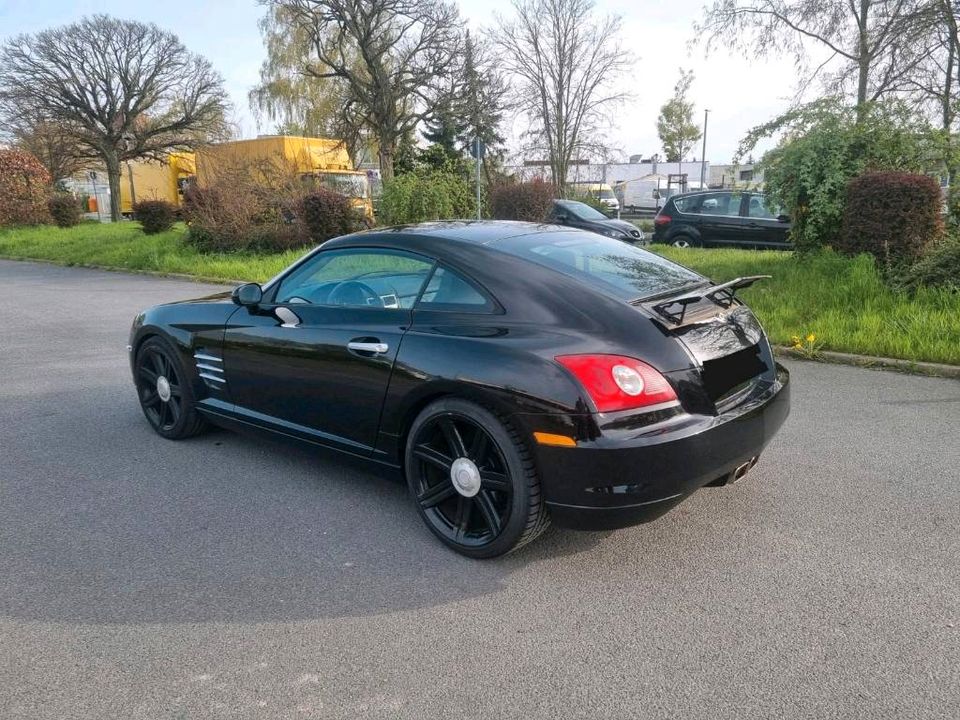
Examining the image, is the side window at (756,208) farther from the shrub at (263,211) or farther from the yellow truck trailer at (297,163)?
the shrub at (263,211)

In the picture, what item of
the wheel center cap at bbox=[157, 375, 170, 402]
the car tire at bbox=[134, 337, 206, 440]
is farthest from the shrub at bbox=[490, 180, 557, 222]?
the wheel center cap at bbox=[157, 375, 170, 402]

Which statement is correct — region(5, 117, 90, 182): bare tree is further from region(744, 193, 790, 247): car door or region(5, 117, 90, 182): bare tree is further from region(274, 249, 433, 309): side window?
region(274, 249, 433, 309): side window

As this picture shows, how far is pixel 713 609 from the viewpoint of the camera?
9.22 feet

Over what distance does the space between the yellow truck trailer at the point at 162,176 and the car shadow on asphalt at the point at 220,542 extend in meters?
29.7

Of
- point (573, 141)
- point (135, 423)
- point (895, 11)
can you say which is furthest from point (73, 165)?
point (135, 423)

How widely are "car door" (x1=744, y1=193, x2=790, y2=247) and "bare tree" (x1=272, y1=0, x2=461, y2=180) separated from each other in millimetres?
15740

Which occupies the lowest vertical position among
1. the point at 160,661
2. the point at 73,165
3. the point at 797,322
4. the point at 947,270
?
the point at 160,661

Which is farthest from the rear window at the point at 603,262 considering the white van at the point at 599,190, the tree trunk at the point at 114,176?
the tree trunk at the point at 114,176

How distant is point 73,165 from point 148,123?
450 inches

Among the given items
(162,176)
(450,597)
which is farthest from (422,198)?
(162,176)

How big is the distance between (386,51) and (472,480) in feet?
99.4

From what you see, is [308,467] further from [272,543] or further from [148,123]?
[148,123]

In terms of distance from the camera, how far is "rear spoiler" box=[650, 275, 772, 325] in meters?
3.20

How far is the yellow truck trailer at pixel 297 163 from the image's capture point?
17.4m
